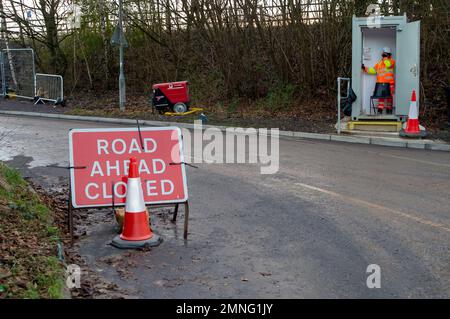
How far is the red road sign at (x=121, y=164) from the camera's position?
284 inches

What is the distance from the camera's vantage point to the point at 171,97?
70.2 ft

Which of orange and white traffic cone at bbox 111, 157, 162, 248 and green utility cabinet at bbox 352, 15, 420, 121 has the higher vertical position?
green utility cabinet at bbox 352, 15, 420, 121

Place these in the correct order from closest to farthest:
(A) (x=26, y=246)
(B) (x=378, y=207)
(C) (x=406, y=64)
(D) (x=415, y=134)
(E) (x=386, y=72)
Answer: (A) (x=26, y=246)
(B) (x=378, y=207)
(D) (x=415, y=134)
(C) (x=406, y=64)
(E) (x=386, y=72)

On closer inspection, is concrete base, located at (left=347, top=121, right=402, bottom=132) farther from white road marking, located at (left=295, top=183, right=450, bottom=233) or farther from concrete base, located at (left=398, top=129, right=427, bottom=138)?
white road marking, located at (left=295, top=183, right=450, bottom=233)

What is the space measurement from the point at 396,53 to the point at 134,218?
489 inches

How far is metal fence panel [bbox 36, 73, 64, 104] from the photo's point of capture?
26.1 metres

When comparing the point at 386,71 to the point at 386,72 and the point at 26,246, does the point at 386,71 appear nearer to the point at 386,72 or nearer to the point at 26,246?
the point at 386,72

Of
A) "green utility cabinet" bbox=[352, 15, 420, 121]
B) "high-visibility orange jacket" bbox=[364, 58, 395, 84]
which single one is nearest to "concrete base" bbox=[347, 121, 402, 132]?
"green utility cabinet" bbox=[352, 15, 420, 121]

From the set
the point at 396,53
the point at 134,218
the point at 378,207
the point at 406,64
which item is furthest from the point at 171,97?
the point at 134,218

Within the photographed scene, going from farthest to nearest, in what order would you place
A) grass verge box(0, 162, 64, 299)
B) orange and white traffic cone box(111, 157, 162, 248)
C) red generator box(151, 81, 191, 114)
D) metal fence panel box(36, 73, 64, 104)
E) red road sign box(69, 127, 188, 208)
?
metal fence panel box(36, 73, 64, 104) → red generator box(151, 81, 191, 114) → red road sign box(69, 127, 188, 208) → orange and white traffic cone box(111, 157, 162, 248) → grass verge box(0, 162, 64, 299)

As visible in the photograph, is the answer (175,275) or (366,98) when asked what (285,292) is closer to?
(175,275)

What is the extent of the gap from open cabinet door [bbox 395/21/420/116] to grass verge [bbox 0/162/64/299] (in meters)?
11.4
